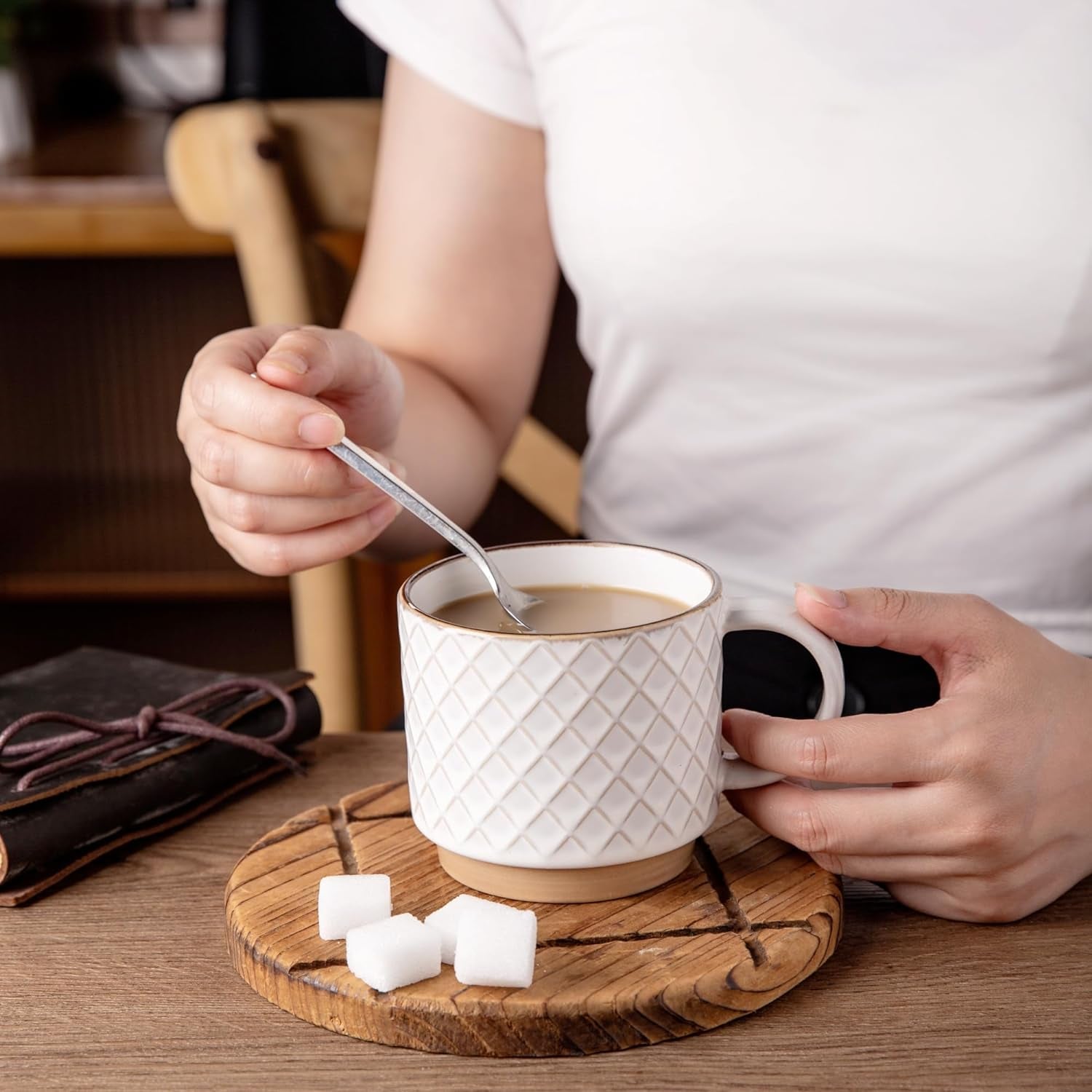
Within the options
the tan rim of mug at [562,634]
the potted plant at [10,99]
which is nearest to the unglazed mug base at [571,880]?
the tan rim of mug at [562,634]

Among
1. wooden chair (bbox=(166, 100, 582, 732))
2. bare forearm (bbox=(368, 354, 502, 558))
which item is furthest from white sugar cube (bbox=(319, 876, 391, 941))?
wooden chair (bbox=(166, 100, 582, 732))

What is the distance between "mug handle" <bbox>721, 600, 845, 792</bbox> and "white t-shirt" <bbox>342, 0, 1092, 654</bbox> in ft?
1.23

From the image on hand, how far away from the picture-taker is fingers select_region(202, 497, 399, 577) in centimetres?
77

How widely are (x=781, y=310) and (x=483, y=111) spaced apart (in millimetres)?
329

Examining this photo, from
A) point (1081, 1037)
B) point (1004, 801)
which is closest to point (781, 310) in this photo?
point (1004, 801)

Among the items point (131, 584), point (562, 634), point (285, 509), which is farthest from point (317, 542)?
point (131, 584)

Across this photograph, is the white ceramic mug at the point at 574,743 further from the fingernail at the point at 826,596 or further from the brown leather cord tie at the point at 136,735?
the brown leather cord tie at the point at 136,735

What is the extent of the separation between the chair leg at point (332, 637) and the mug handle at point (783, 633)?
824 millimetres

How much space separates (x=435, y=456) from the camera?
1.04m

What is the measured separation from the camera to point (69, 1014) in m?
0.57

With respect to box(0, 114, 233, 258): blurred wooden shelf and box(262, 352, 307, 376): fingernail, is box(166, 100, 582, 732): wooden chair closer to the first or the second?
box(0, 114, 233, 258): blurred wooden shelf

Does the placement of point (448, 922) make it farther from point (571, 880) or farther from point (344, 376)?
point (344, 376)

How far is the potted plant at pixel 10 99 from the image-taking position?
213cm

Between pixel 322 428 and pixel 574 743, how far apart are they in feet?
0.71
